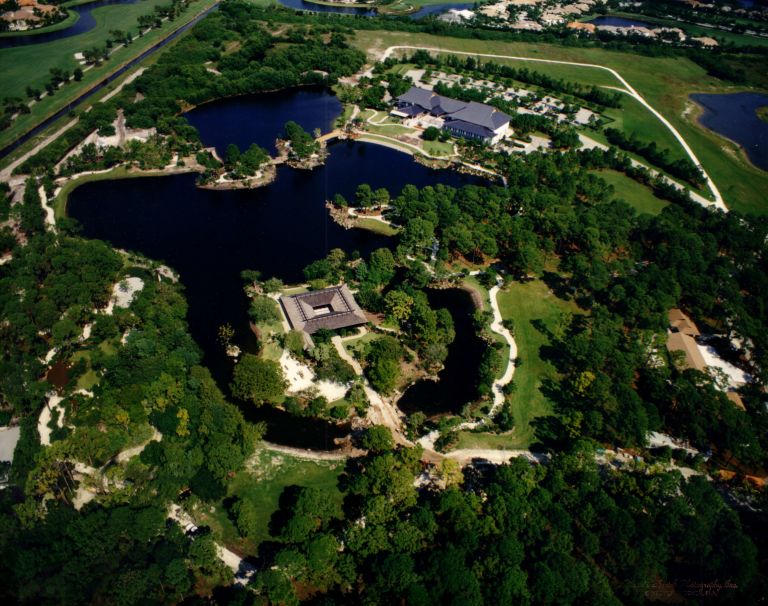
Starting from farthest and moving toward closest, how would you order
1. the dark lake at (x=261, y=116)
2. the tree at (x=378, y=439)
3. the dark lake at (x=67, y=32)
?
the dark lake at (x=67, y=32) < the dark lake at (x=261, y=116) < the tree at (x=378, y=439)

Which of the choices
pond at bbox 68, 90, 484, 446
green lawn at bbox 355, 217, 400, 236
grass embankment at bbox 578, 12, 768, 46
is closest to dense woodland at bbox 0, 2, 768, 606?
green lawn at bbox 355, 217, 400, 236

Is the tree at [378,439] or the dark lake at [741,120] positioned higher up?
the dark lake at [741,120]

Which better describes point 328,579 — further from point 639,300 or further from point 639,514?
point 639,300

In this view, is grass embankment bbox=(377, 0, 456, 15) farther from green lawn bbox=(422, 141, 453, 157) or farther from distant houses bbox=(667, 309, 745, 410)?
distant houses bbox=(667, 309, 745, 410)

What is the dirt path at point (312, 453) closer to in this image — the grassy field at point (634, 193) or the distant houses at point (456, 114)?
the grassy field at point (634, 193)

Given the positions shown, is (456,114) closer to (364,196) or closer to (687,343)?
(364,196)

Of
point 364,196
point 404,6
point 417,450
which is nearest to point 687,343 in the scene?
point 417,450

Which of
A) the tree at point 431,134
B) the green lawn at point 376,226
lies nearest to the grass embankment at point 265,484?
the green lawn at point 376,226
